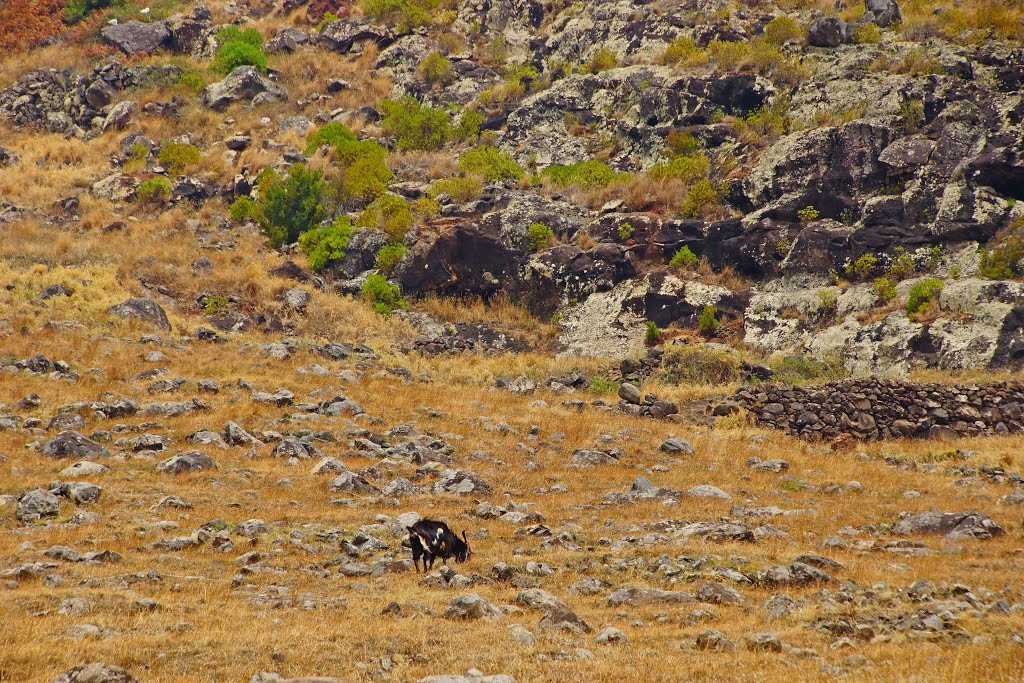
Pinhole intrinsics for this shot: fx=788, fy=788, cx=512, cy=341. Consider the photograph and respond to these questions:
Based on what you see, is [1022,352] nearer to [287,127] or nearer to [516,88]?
[516,88]

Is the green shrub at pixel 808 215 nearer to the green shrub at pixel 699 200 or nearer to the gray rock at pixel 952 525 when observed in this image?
the green shrub at pixel 699 200

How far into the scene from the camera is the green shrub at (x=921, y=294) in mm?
29375

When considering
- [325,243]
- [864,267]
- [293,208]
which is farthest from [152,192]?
[864,267]

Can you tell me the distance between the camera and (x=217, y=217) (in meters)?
43.4

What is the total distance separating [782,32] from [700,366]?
1190 inches

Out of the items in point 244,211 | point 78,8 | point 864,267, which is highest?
point 78,8

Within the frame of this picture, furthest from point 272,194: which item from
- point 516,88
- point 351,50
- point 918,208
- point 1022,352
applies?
point 1022,352

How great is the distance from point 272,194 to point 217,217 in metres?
3.72

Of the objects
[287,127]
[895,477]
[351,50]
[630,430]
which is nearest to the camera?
[895,477]

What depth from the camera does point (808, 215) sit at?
36.3 m

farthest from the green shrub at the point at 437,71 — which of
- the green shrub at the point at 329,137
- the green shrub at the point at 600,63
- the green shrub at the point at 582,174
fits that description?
the green shrub at the point at 582,174

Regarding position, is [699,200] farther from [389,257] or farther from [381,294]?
[381,294]

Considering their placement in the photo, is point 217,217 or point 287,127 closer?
point 217,217

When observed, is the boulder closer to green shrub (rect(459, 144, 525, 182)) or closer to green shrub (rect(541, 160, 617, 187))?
green shrub (rect(459, 144, 525, 182))
